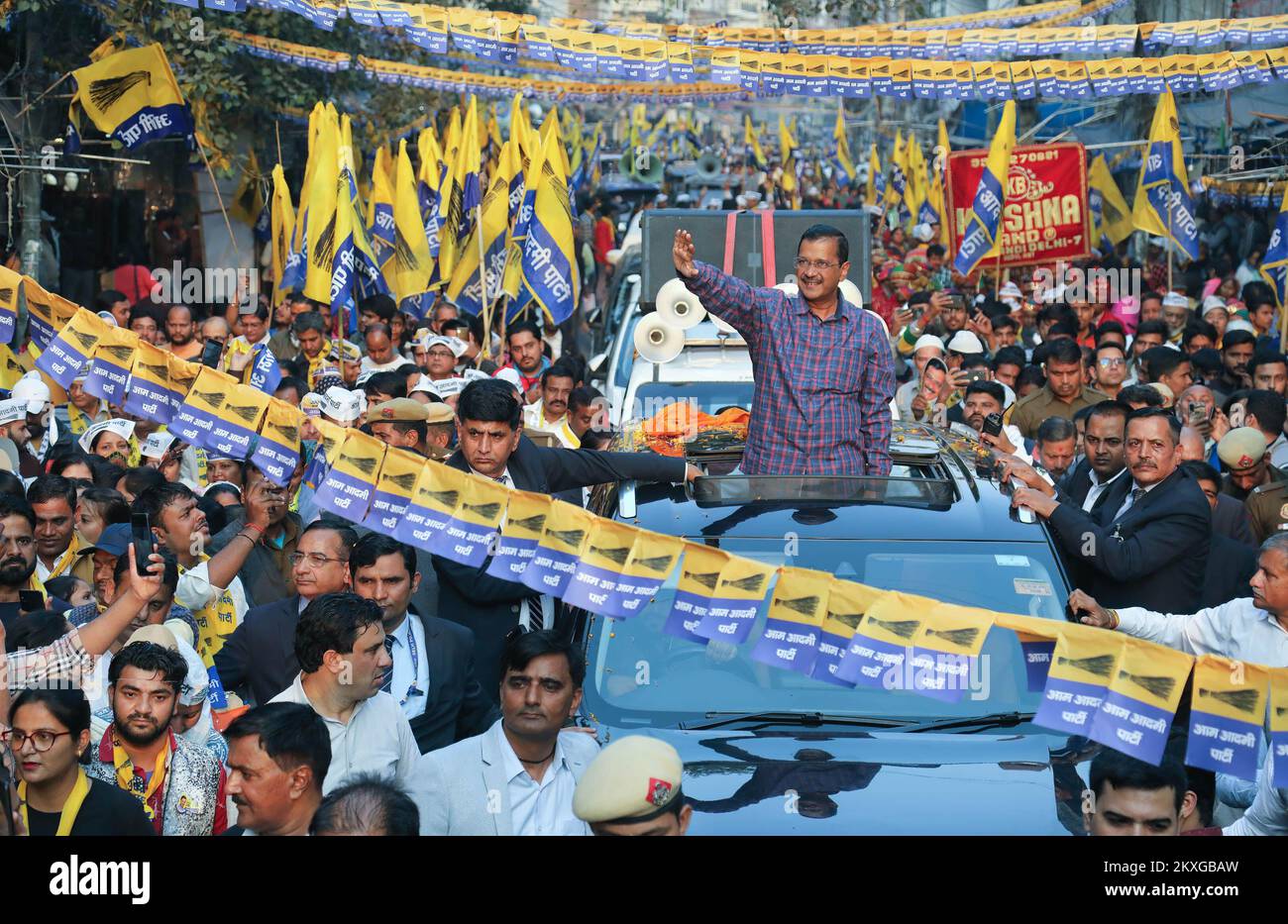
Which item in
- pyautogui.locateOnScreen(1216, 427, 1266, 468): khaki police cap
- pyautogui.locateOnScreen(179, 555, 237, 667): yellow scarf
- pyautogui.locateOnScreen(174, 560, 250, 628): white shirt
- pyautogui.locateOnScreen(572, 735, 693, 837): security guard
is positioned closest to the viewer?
pyautogui.locateOnScreen(572, 735, 693, 837): security guard

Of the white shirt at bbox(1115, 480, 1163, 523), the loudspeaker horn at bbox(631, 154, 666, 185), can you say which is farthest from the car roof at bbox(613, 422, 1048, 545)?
the loudspeaker horn at bbox(631, 154, 666, 185)

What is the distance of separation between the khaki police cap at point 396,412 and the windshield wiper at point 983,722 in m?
2.85

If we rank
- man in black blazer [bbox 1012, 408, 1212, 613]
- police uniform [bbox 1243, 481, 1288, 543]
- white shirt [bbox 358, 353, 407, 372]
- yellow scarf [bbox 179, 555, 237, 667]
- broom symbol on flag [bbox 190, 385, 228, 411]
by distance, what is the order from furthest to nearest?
white shirt [bbox 358, 353, 407, 372], police uniform [bbox 1243, 481, 1288, 543], yellow scarf [bbox 179, 555, 237, 667], broom symbol on flag [bbox 190, 385, 228, 411], man in black blazer [bbox 1012, 408, 1212, 613]

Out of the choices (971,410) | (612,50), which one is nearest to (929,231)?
(612,50)

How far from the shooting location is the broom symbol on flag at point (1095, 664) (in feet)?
14.2

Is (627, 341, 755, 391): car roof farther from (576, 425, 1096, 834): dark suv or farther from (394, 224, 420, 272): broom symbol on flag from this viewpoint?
(576, 425, 1096, 834): dark suv

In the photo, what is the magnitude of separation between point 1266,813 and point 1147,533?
1.63 metres

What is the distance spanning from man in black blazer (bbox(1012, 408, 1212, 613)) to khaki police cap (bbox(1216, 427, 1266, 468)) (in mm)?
2075

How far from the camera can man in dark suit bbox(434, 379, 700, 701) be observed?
597 centimetres

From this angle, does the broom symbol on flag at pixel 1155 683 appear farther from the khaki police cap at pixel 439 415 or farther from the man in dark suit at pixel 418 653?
the khaki police cap at pixel 439 415

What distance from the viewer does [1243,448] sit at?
8156mm

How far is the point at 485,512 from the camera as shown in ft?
17.1

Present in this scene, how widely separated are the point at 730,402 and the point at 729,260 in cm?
139
